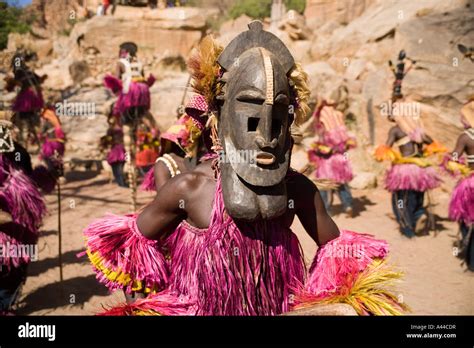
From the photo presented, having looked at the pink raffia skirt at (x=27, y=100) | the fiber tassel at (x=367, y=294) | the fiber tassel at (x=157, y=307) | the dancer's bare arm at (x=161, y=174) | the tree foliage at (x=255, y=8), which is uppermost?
the tree foliage at (x=255, y=8)

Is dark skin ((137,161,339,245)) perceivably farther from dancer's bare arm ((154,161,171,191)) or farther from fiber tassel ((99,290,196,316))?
→ dancer's bare arm ((154,161,171,191))

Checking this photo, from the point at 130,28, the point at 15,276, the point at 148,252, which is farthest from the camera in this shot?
the point at 130,28

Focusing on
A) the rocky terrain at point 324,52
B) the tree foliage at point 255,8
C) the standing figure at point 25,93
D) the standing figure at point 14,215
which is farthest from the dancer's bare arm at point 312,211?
the tree foliage at point 255,8

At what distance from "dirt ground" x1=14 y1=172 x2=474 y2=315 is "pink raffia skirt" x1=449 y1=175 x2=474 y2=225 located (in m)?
0.78

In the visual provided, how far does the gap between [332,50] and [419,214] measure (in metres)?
10.6

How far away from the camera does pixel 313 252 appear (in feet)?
22.6

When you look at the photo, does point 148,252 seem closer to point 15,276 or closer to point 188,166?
point 188,166

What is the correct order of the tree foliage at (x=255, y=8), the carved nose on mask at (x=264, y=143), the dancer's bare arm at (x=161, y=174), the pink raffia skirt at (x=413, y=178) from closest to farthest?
the carved nose on mask at (x=264, y=143) → the dancer's bare arm at (x=161, y=174) → the pink raffia skirt at (x=413, y=178) → the tree foliage at (x=255, y=8)

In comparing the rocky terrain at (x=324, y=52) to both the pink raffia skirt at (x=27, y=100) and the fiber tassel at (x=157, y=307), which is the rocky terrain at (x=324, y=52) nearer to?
the pink raffia skirt at (x=27, y=100)

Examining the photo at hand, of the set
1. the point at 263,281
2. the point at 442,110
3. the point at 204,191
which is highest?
the point at 442,110

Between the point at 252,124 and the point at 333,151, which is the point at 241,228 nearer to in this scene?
the point at 252,124

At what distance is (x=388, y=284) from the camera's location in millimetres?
2168

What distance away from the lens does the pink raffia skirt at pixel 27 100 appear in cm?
980

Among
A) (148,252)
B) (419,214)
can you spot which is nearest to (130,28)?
(419,214)
